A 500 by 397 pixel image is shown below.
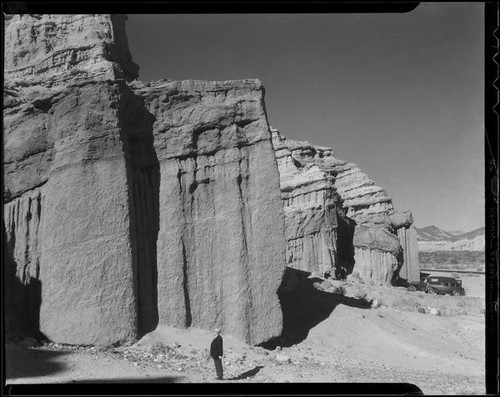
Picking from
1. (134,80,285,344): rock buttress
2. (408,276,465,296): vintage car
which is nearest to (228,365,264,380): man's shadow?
(134,80,285,344): rock buttress

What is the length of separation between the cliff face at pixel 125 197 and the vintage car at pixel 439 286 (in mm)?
16644

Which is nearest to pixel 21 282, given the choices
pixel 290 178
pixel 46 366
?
pixel 46 366

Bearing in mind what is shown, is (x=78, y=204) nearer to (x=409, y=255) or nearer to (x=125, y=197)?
(x=125, y=197)

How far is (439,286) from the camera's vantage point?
2495 cm

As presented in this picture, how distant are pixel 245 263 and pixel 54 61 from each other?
6898mm

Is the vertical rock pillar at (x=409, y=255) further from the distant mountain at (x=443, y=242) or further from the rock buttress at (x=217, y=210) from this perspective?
the distant mountain at (x=443, y=242)

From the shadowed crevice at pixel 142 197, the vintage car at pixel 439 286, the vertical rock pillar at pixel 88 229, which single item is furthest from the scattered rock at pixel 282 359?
the vintage car at pixel 439 286

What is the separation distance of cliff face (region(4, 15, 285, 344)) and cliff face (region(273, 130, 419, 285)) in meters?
12.5

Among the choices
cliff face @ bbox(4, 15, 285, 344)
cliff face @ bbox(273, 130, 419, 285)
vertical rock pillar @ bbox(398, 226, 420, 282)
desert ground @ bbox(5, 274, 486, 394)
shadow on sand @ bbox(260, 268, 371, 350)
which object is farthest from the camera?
vertical rock pillar @ bbox(398, 226, 420, 282)

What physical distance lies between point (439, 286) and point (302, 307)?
13.8 meters

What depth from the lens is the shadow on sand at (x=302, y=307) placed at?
38.9ft

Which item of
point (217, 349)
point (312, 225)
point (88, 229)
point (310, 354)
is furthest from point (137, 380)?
point (312, 225)

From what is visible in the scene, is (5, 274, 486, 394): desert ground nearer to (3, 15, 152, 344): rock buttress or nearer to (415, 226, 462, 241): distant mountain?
(3, 15, 152, 344): rock buttress

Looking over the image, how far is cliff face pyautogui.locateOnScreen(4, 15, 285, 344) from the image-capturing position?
9695mm
